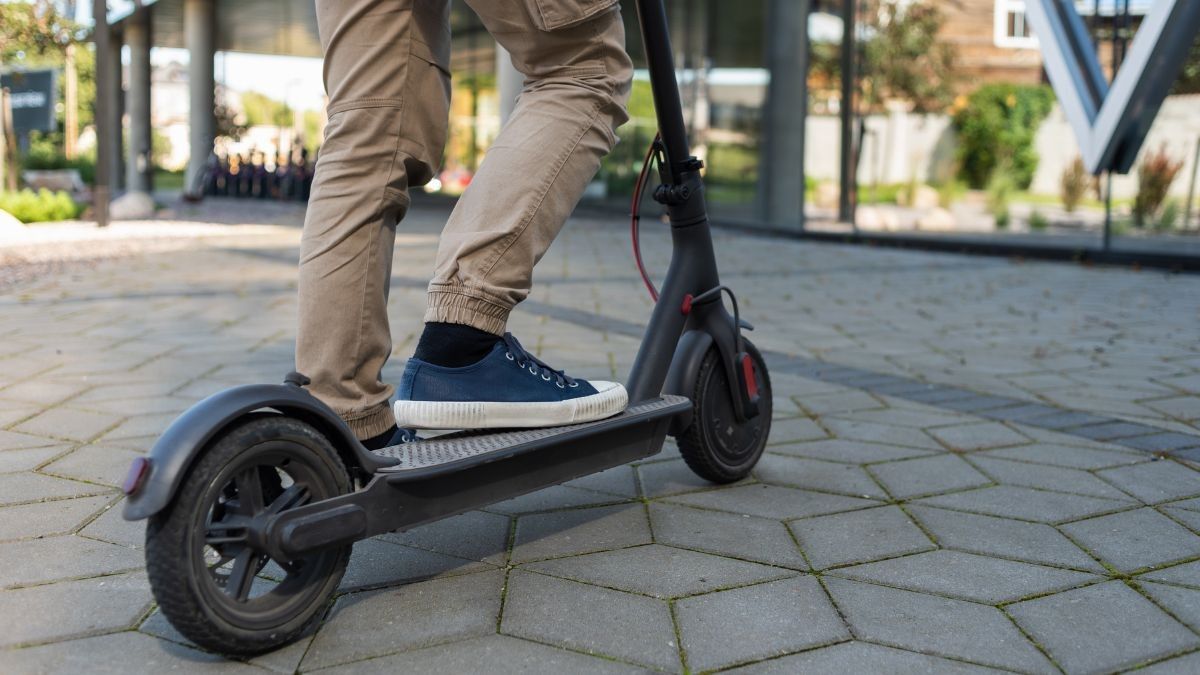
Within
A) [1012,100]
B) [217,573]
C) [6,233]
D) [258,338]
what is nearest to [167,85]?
[6,233]

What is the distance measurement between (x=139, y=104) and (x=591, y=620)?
23.3 meters

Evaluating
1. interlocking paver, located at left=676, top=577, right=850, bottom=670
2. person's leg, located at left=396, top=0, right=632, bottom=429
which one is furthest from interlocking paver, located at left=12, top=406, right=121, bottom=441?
interlocking paver, located at left=676, top=577, right=850, bottom=670

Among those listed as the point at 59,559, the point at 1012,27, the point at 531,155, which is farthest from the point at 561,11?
the point at 1012,27

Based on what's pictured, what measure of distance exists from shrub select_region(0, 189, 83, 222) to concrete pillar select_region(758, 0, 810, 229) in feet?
24.8

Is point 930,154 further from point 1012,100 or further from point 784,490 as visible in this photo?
point 784,490

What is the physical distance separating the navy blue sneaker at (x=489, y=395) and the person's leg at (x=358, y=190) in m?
0.08

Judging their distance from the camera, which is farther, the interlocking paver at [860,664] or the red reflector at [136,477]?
the interlocking paver at [860,664]

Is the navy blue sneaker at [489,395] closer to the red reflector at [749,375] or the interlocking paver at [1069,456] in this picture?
the red reflector at [749,375]

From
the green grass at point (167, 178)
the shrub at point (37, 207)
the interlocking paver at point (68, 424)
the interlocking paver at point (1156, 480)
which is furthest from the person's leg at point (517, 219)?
the green grass at point (167, 178)

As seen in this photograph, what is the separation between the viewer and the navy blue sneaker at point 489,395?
1830mm

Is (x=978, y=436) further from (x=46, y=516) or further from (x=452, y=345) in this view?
(x=46, y=516)

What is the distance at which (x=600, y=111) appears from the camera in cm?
196

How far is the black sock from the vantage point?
1834mm

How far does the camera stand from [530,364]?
1.93 metres
